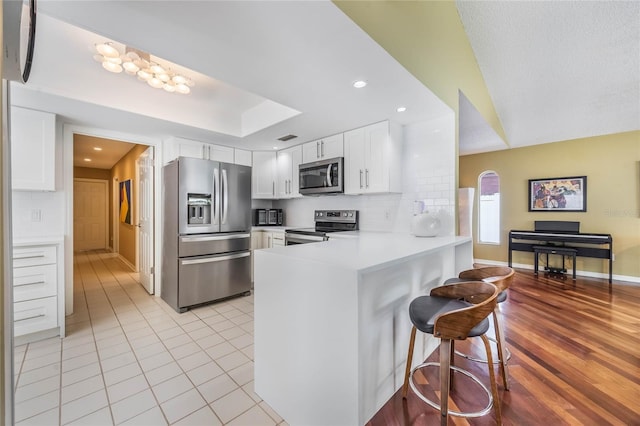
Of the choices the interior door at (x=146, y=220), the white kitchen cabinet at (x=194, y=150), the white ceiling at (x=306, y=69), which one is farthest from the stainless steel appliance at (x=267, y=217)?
the interior door at (x=146, y=220)

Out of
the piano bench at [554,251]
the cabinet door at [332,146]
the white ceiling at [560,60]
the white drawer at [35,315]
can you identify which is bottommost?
the white drawer at [35,315]

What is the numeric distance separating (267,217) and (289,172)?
970 millimetres

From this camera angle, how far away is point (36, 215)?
2693 mm

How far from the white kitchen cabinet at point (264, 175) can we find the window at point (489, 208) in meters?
4.64

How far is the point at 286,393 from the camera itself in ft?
5.03

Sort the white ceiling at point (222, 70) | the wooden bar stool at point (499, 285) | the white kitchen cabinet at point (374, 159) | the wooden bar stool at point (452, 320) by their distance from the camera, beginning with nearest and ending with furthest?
the wooden bar stool at point (452, 320) → the white ceiling at point (222, 70) → the wooden bar stool at point (499, 285) → the white kitchen cabinet at point (374, 159)

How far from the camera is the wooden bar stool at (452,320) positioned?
1.24m

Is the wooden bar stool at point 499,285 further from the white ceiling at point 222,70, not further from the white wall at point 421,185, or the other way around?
the white ceiling at point 222,70

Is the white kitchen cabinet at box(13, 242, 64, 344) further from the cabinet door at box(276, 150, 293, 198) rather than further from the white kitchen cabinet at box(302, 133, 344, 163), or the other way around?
the white kitchen cabinet at box(302, 133, 344, 163)

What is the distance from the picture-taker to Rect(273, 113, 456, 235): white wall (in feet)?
9.12

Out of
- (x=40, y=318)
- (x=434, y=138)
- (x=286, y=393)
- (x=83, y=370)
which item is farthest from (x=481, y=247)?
(x=40, y=318)

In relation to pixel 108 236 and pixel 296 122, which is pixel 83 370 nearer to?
pixel 296 122

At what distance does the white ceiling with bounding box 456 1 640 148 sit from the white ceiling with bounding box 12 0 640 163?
0.01 m

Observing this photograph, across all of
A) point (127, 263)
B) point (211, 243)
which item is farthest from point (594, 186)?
point (127, 263)
